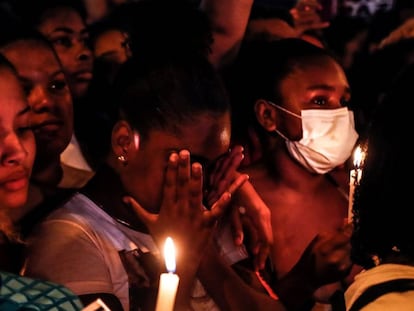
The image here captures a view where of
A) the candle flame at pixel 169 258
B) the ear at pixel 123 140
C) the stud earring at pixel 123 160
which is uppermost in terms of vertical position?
the candle flame at pixel 169 258

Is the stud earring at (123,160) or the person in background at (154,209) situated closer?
the person in background at (154,209)

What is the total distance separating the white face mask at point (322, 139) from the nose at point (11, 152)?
59.7 inches

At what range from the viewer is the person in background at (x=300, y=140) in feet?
10.7

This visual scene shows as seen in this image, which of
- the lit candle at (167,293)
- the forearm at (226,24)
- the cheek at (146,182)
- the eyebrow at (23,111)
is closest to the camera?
the lit candle at (167,293)

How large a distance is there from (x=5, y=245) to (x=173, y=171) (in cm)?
63

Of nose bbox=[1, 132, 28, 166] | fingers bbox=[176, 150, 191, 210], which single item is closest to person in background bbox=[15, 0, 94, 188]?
nose bbox=[1, 132, 28, 166]

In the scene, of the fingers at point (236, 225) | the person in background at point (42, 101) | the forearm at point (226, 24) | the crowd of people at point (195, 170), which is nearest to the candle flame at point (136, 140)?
the crowd of people at point (195, 170)

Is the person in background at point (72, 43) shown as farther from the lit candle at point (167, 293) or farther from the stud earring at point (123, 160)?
the lit candle at point (167, 293)

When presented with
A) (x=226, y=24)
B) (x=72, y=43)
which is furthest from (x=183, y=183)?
(x=72, y=43)

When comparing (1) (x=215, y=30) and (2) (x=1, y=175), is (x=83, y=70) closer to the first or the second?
(1) (x=215, y=30)

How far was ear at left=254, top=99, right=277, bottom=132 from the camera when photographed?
11.0 feet

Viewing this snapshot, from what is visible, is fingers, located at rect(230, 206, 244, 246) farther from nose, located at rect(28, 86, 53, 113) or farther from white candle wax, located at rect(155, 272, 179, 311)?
white candle wax, located at rect(155, 272, 179, 311)

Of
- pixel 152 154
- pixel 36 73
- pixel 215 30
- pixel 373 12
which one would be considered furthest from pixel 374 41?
pixel 152 154

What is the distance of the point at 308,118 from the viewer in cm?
328
